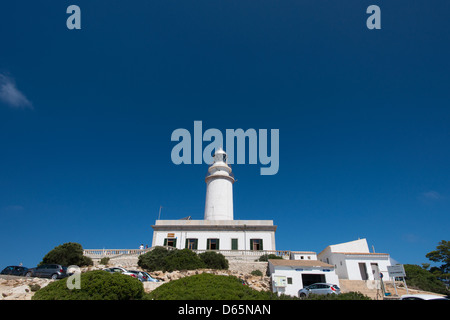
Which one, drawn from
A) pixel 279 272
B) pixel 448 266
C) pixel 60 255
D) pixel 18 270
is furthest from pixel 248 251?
pixel 448 266

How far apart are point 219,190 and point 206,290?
82.1 ft

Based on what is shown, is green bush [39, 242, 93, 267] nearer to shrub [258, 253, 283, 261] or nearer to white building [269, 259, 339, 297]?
shrub [258, 253, 283, 261]

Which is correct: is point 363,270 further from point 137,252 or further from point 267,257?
point 137,252

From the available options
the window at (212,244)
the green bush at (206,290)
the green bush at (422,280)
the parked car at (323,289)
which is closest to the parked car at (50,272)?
the green bush at (206,290)

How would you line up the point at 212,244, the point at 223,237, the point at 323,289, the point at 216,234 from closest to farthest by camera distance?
the point at 323,289 → the point at 212,244 → the point at 223,237 → the point at 216,234

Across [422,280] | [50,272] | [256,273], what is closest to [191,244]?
[256,273]

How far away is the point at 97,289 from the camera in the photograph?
9.03 metres

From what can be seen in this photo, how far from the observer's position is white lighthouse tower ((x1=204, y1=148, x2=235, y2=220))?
31859 mm

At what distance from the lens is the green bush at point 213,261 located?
73.8 ft

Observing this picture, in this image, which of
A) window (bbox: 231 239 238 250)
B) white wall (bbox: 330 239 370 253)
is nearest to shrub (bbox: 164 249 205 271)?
window (bbox: 231 239 238 250)

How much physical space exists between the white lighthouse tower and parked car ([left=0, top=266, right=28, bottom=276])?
724 inches

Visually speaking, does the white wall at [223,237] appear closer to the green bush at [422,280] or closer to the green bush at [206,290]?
the green bush at [422,280]

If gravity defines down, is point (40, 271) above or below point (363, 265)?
below
